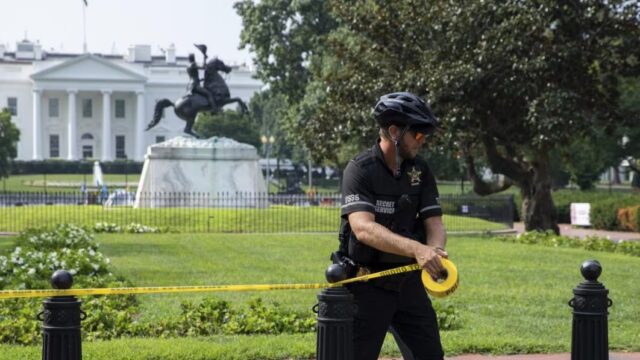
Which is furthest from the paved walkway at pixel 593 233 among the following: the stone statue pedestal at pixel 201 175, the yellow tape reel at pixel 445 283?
the yellow tape reel at pixel 445 283

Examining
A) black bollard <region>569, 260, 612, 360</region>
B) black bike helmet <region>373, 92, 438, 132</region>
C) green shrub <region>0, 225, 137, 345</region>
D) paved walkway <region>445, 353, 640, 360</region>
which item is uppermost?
black bike helmet <region>373, 92, 438, 132</region>

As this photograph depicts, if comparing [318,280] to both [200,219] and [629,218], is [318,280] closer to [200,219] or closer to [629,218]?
[200,219]

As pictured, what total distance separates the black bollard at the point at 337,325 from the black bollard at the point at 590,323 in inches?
60.9

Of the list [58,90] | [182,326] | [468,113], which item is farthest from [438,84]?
[58,90]

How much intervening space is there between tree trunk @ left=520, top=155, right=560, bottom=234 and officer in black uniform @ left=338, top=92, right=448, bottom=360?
2044cm

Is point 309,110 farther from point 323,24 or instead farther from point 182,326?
point 182,326

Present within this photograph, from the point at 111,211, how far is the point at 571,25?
1429cm

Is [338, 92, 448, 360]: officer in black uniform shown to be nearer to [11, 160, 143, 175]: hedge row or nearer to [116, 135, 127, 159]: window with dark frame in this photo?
[11, 160, 143, 175]: hedge row

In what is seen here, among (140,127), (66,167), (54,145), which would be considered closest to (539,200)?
(66,167)

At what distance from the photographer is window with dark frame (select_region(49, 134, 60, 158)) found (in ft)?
359

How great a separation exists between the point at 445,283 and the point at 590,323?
1.34 metres

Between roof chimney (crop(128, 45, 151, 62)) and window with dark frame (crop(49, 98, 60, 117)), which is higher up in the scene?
roof chimney (crop(128, 45, 151, 62))

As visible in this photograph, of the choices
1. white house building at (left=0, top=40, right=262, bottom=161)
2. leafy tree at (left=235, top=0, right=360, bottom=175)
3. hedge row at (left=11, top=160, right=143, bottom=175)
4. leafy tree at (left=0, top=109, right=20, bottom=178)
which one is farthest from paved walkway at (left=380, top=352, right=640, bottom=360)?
white house building at (left=0, top=40, right=262, bottom=161)

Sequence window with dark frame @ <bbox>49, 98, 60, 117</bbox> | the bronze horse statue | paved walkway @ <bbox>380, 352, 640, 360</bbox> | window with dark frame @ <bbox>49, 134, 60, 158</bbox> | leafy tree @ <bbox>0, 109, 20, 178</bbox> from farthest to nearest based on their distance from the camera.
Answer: window with dark frame @ <bbox>49, 98, 60, 117</bbox> < window with dark frame @ <bbox>49, 134, 60, 158</bbox> < leafy tree @ <bbox>0, 109, 20, 178</bbox> < the bronze horse statue < paved walkway @ <bbox>380, 352, 640, 360</bbox>
